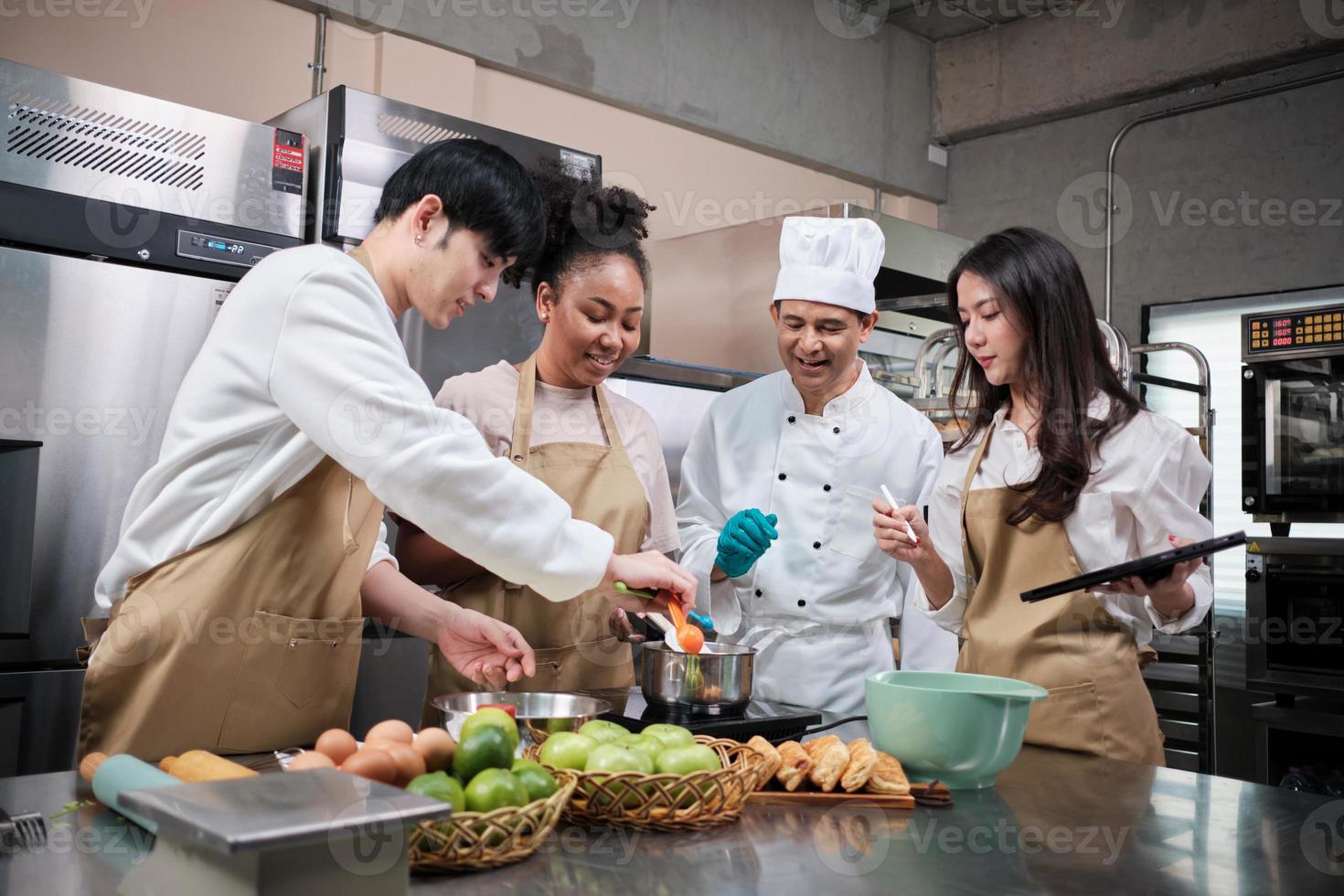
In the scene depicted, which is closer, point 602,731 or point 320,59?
point 602,731

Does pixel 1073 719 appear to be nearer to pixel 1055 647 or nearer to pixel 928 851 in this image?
pixel 1055 647

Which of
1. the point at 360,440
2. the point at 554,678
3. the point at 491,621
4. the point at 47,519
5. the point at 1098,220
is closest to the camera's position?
the point at 360,440

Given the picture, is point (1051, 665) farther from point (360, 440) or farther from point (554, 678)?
point (360, 440)

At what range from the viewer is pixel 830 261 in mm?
2400

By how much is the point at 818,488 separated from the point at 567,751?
4.41 feet

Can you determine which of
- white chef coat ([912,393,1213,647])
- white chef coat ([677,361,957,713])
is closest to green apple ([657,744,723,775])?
white chef coat ([912,393,1213,647])

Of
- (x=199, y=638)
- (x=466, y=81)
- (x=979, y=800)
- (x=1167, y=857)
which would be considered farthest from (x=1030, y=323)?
(x=466, y=81)

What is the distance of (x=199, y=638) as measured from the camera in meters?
1.34

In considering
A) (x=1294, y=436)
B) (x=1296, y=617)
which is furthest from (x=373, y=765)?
(x=1294, y=436)

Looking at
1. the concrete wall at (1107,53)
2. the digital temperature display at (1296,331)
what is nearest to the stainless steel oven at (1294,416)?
the digital temperature display at (1296,331)

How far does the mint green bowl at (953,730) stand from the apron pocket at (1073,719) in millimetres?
419

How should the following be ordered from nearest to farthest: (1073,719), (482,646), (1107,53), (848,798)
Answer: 1. (848,798)
2. (482,646)
3. (1073,719)
4. (1107,53)

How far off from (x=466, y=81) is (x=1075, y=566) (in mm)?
2796

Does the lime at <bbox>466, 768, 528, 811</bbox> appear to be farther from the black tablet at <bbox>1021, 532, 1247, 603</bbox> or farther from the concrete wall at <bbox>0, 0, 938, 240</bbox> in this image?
the concrete wall at <bbox>0, 0, 938, 240</bbox>
